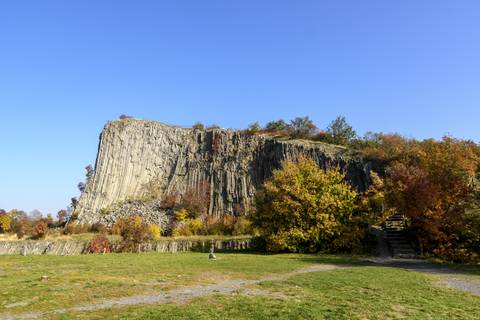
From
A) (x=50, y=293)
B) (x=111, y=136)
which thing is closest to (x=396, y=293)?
(x=50, y=293)

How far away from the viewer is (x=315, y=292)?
33.0 ft

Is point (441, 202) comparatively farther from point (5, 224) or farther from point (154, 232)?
point (5, 224)

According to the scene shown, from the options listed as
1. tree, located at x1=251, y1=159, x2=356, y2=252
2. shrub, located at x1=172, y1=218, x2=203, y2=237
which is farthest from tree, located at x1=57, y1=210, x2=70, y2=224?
tree, located at x1=251, y1=159, x2=356, y2=252

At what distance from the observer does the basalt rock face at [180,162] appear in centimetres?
4203

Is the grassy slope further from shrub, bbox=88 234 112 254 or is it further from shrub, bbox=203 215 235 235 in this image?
shrub, bbox=203 215 235 235

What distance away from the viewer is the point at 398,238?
2416 centimetres

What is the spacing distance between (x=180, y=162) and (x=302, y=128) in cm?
1585

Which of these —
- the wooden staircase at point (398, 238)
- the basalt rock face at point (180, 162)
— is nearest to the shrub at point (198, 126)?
the basalt rock face at point (180, 162)

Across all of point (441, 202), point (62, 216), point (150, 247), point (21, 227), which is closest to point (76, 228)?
point (62, 216)

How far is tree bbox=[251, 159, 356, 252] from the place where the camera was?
22953 millimetres

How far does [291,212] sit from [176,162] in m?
27.1

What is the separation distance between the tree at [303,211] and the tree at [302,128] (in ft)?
65.5

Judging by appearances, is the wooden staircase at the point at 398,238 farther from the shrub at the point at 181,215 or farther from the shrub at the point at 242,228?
the shrub at the point at 181,215

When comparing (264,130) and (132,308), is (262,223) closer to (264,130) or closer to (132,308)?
(132,308)
